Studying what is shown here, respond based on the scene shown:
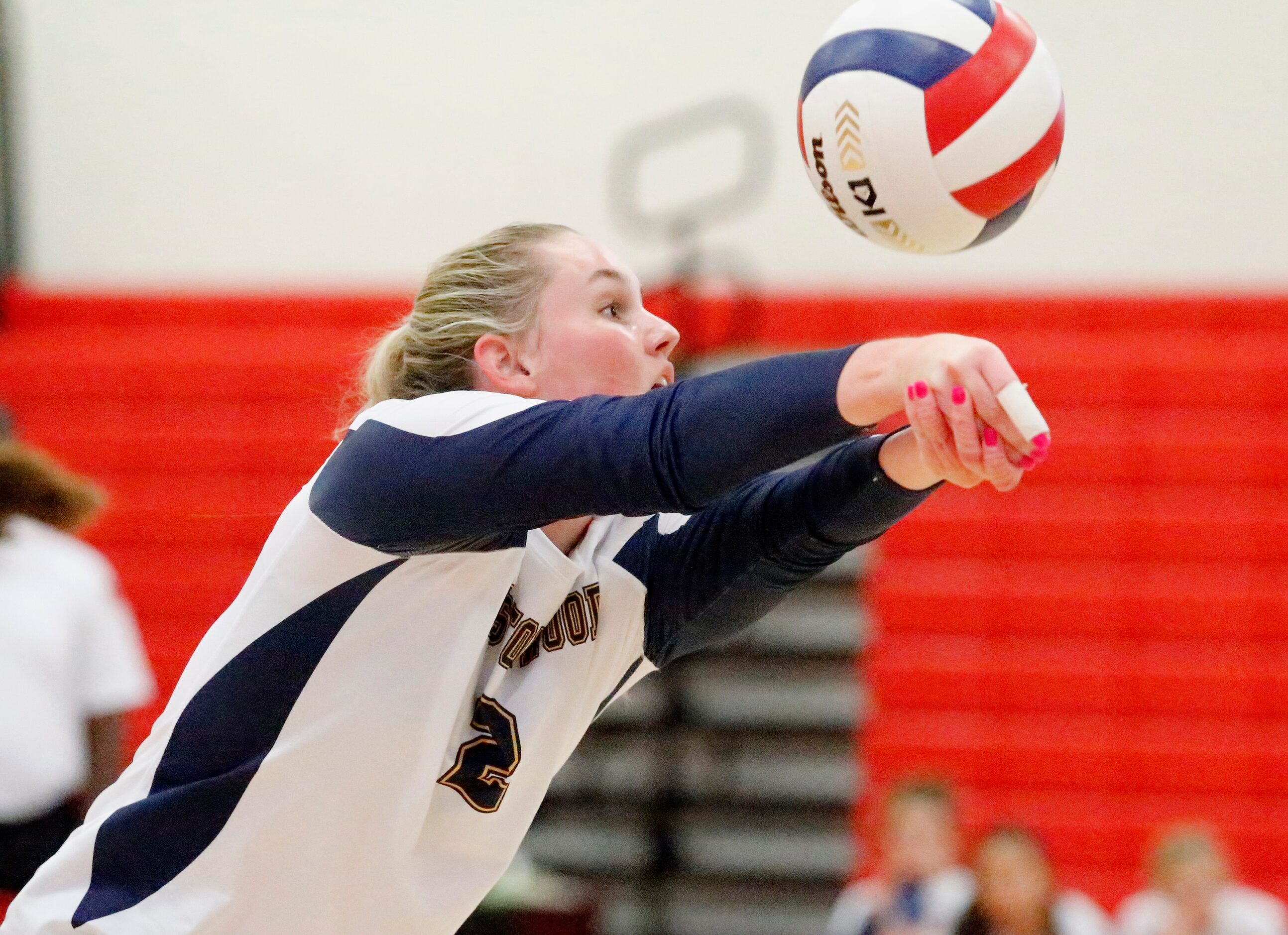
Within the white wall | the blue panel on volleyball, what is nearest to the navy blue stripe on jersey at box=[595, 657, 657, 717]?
the blue panel on volleyball

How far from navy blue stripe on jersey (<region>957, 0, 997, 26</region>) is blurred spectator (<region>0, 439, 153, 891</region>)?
6.34ft

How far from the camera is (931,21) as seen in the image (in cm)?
213

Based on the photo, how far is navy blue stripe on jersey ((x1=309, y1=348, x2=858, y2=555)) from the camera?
5.13 feet

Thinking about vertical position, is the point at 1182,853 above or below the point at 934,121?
below

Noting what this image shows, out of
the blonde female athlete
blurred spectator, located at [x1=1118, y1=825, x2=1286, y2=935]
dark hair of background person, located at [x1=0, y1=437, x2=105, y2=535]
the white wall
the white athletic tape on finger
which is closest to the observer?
the white athletic tape on finger

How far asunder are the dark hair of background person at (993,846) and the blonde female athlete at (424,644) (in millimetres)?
3184

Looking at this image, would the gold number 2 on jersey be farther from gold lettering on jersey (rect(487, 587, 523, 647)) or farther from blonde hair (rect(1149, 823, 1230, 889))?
blonde hair (rect(1149, 823, 1230, 889))

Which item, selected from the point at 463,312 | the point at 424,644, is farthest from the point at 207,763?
the point at 463,312

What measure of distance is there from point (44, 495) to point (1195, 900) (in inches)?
154

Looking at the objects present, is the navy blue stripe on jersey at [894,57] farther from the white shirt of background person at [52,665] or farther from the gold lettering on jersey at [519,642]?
the white shirt of background person at [52,665]

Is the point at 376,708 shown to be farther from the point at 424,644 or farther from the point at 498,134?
the point at 498,134

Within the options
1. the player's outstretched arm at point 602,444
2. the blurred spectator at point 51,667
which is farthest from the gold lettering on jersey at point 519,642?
the blurred spectator at point 51,667

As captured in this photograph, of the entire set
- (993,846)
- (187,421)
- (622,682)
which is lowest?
(993,846)

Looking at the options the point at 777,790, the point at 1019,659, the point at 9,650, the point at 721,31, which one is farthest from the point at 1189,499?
the point at 9,650
